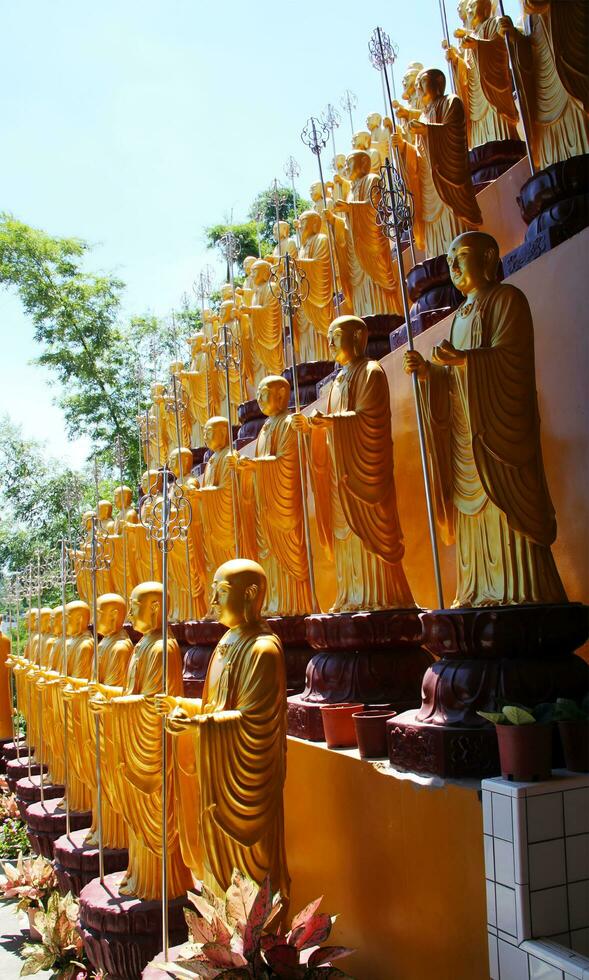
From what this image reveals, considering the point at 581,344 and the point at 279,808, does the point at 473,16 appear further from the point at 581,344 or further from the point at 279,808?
Answer: the point at 279,808

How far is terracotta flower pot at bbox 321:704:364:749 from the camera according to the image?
165 inches

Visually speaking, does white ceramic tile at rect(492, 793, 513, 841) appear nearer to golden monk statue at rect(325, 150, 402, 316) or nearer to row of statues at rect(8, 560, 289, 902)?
row of statues at rect(8, 560, 289, 902)

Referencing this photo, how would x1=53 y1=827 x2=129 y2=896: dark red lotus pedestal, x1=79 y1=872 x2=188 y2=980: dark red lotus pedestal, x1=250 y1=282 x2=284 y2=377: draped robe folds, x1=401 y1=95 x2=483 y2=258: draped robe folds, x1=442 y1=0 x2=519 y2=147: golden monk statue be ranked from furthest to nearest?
x1=250 y1=282 x2=284 y2=377: draped robe folds
x1=442 y1=0 x2=519 y2=147: golden monk statue
x1=401 y1=95 x2=483 y2=258: draped robe folds
x1=53 y1=827 x2=129 y2=896: dark red lotus pedestal
x1=79 y1=872 x2=188 y2=980: dark red lotus pedestal

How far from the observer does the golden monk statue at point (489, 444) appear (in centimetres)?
361

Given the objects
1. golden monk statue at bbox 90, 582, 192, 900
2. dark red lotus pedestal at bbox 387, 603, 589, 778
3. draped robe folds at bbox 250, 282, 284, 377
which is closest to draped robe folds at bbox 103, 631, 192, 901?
golden monk statue at bbox 90, 582, 192, 900

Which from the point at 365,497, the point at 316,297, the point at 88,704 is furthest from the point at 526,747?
the point at 316,297

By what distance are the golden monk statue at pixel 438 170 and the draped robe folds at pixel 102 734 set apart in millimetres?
3693

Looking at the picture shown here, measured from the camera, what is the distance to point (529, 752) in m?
2.68

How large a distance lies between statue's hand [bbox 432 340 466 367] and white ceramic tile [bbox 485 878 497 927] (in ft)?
6.79

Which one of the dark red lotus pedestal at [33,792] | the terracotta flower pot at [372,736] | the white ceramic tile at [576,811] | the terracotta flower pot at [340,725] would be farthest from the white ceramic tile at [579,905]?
the dark red lotus pedestal at [33,792]

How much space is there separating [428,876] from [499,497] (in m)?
1.55

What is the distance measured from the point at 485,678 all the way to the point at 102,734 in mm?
3070

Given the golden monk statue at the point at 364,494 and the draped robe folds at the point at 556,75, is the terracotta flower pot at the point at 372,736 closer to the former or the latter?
the golden monk statue at the point at 364,494

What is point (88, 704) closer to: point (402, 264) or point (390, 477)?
point (390, 477)
